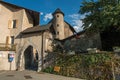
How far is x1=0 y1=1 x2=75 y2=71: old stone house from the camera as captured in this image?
83.1 feet

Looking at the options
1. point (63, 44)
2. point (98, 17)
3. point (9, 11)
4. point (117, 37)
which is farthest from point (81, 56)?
point (9, 11)

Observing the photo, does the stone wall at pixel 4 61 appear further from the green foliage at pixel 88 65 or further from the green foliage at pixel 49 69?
the green foliage at pixel 88 65

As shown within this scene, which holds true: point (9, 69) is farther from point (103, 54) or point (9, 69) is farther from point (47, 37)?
point (103, 54)

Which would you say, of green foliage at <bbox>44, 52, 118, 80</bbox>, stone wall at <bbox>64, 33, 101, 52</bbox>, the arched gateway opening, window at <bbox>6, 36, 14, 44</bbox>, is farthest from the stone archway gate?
stone wall at <bbox>64, 33, 101, 52</bbox>

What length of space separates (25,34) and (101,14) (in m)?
12.0

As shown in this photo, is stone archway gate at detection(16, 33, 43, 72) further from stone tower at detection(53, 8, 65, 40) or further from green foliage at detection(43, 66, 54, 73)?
stone tower at detection(53, 8, 65, 40)

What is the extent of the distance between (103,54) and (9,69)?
47.2 ft

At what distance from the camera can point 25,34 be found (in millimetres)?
27469

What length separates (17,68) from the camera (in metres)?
26.7

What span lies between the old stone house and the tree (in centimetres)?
576

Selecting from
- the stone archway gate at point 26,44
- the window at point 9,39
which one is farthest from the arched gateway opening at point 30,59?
the window at point 9,39

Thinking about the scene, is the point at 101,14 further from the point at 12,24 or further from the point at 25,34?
the point at 12,24

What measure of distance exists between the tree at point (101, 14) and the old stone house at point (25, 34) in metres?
5.76

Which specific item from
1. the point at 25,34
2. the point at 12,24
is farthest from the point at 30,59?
the point at 12,24
